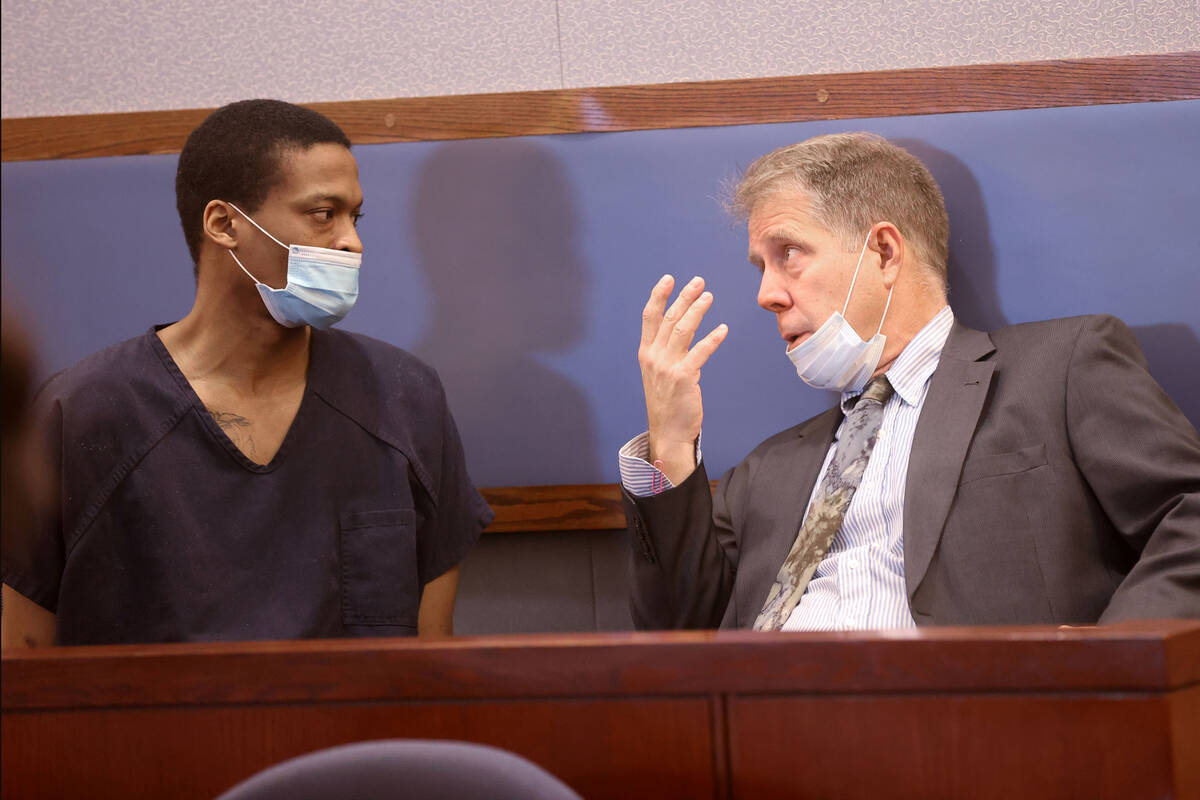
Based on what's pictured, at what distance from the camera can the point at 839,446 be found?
1.77 meters

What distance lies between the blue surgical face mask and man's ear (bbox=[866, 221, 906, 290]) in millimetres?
888

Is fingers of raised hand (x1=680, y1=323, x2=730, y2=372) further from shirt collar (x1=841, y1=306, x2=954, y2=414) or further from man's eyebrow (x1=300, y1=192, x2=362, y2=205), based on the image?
man's eyebrow (x1=300, y1=192, x2=362, y2=205)

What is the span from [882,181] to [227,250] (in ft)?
3.68

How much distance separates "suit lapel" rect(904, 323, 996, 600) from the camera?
1.53 metres

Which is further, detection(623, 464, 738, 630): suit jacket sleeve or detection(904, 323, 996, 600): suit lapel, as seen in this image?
detection(623, 464, 738, 630): suit jacket sleeve

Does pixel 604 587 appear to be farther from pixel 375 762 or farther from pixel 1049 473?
pixel 375 762

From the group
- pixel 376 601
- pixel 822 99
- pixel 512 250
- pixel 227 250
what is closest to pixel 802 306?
pixel 822 99

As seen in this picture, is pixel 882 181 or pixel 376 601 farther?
pixel 882 181

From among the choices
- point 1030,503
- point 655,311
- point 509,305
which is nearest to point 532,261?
point 509,305

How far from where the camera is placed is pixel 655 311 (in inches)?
68.4

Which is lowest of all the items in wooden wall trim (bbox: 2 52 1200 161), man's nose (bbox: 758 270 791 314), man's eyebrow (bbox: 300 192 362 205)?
man's nose (bbox: 758 270 791 314)

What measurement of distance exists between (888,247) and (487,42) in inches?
35.2

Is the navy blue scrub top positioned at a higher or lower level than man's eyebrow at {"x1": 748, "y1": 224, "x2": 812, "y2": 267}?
lower

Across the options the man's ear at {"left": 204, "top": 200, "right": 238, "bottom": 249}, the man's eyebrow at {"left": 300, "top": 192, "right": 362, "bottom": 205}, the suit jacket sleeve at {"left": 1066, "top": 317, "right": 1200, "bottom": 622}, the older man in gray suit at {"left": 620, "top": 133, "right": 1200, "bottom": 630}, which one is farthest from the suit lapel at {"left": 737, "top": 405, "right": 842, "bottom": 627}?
the man's ear at {"left": 204, "top": 200, "right": 238, "bottom": 249}
